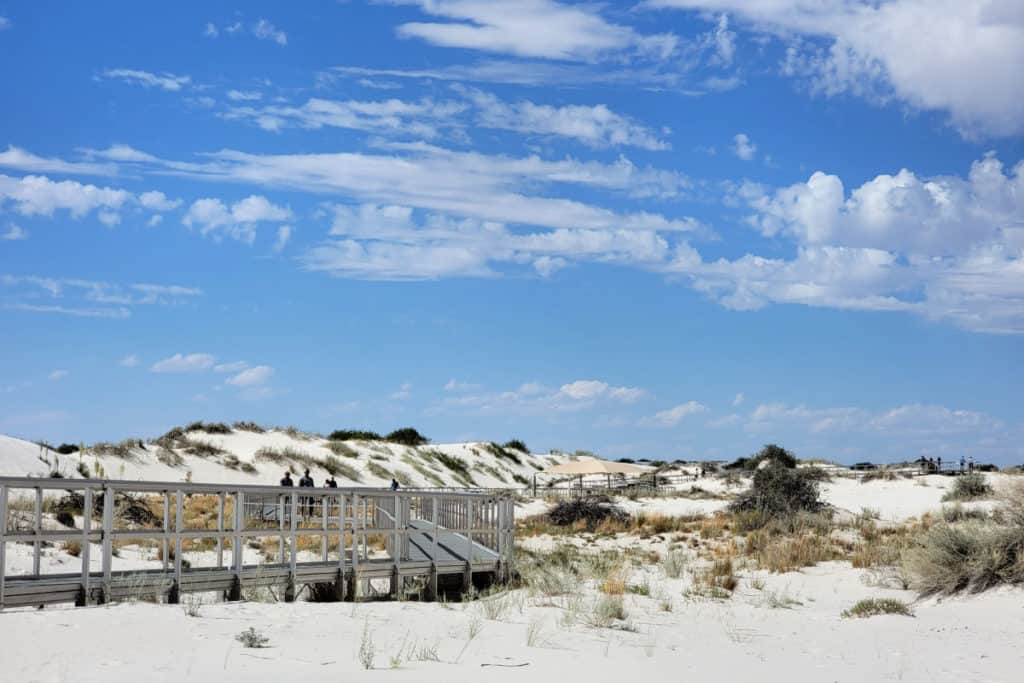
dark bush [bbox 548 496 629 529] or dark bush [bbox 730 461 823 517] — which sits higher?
dark bush [bbox 730 461 823 517]

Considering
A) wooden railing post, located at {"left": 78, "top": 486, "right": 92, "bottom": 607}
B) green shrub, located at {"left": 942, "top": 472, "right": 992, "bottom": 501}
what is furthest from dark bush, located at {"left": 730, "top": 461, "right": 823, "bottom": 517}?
wooden railing post, located at {"left": 78, "top": 486, "right": 92, "bottom": 607}

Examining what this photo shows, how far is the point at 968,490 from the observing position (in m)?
40.2

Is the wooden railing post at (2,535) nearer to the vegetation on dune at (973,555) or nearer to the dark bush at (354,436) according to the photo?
the vegetation on dune at (973,555)

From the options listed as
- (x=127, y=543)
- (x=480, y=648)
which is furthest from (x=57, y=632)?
(x=127, y=543)

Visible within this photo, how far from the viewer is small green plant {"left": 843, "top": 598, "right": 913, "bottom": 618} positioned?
702 inches

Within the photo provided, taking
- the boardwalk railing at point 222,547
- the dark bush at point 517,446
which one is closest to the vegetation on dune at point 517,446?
the dark bush at point 517,446

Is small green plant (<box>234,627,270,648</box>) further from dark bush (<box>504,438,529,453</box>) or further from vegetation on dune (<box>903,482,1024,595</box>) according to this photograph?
dark bush (<box>504,438,529,453</box>)

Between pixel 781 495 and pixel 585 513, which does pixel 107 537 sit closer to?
pixel 585 513

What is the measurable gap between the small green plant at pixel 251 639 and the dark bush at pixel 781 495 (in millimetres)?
26041

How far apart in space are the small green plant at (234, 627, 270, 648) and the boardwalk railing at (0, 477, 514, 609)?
310 centimetres

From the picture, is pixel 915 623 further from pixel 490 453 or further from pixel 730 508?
pixel 490 453

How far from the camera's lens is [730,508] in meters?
38.9

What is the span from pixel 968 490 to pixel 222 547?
31.6 meters

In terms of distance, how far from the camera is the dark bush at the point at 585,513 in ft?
123
